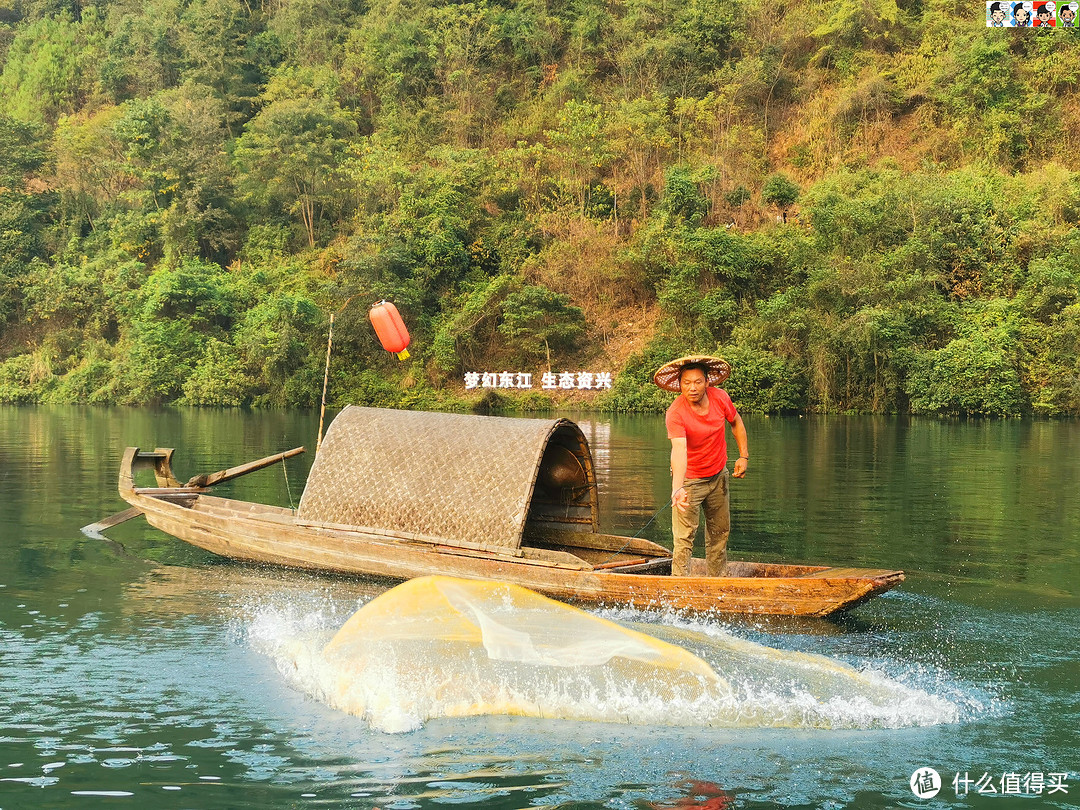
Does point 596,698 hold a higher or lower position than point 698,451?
lower

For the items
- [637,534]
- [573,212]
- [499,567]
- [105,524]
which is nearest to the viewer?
[499,567]

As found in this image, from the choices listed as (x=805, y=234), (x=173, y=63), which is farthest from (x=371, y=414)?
(x=173, y=63)

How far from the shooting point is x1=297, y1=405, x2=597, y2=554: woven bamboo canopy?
29.9ft

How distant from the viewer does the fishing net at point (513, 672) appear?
554 cm

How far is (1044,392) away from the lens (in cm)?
2744

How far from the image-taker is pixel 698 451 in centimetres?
803

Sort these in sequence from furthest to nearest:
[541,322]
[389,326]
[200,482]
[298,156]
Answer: [298,156] < [541,322] < [389,326] < [200,482]

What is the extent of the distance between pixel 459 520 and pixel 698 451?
232cm

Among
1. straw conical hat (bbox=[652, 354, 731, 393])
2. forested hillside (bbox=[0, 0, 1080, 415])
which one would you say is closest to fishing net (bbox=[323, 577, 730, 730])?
straw conical hat (bbox=[652, 354, 731, 393])

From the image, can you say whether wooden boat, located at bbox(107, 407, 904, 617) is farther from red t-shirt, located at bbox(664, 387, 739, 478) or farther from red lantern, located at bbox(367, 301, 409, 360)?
red lantern, located at bbox(367, 301, 409, 360)

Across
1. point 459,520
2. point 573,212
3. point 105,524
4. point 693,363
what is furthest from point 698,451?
point 573,212

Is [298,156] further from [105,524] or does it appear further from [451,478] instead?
[451,478]

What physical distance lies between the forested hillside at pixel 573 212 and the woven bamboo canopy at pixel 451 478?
64.7 feet

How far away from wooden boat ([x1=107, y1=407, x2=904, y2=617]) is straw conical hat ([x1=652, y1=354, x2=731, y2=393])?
56.1 inches
